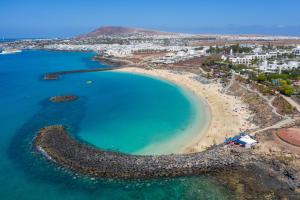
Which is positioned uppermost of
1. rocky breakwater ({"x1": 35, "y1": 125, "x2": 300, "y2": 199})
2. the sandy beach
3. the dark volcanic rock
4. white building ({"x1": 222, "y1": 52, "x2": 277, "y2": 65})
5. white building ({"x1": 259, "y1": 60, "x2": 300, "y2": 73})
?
white building ({"x1": 222, "y1": 52, "x2": 277, "y2": 65})

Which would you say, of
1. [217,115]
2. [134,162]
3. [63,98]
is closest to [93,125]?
[134,162]

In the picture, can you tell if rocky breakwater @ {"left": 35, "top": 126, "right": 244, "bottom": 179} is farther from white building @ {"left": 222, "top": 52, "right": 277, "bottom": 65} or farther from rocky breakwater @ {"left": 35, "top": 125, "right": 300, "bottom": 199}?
white building @ {"left": 222, "top": 52, "right": 277, "bottom": 65}

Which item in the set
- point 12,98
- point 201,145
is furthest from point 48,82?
point 201,145

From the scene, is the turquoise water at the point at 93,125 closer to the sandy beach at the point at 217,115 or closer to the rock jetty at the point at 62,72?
the rock jetty at the point at 62,72

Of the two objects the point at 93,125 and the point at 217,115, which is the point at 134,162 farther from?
the point at 217,115

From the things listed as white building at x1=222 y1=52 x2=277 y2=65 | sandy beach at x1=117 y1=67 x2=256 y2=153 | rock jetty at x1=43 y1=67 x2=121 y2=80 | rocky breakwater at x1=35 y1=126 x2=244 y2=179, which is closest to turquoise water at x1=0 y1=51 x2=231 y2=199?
rocky breakwater at x1=35 y1=126 x2=244 y2=179

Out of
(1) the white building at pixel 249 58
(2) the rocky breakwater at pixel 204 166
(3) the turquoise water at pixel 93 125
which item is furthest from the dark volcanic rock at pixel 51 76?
(1) the white building at pixel 249 58
